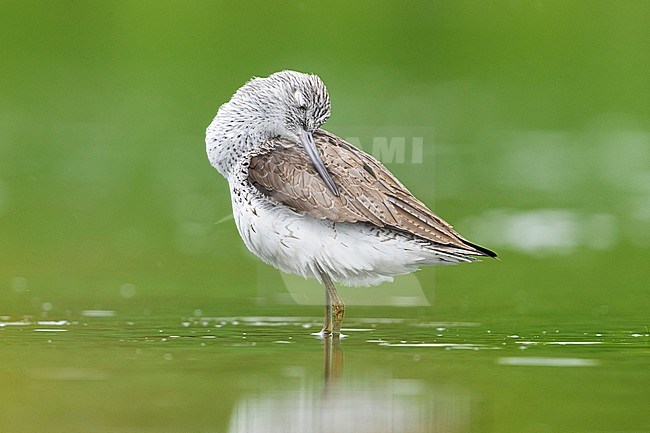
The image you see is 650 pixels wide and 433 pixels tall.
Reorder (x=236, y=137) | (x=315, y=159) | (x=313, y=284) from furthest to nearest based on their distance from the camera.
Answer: (x=313, y=284) < (x=236, y=137) < (x=315, y=159)

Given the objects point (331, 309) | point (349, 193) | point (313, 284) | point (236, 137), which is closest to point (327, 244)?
point (349, 193)

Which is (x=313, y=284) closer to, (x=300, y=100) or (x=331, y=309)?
(x=331, y=309)

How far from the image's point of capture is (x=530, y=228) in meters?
13.8

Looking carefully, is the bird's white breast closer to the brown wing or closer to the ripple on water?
the brown wing

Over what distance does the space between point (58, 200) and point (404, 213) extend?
6788 millimetres

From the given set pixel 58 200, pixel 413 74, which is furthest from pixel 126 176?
pixel 413 74

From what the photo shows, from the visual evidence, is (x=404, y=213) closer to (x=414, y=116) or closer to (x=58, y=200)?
(x=58, y=200)

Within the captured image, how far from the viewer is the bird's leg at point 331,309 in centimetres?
944

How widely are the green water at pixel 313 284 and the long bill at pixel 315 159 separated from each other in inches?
38.0

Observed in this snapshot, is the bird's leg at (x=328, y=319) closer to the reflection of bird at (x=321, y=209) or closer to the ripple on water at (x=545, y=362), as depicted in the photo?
the reflection of bird at (x=321, y=209)

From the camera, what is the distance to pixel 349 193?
30.4 ft

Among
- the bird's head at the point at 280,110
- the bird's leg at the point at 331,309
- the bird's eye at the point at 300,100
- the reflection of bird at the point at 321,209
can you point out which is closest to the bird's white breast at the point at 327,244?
the reflection of bird at the point at 321,209

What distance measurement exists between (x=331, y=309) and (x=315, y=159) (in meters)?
0.99

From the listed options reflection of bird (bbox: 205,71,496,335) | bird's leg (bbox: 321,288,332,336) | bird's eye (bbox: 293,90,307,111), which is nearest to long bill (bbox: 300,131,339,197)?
reflection of bird (bbox: 205,71,496,335)
